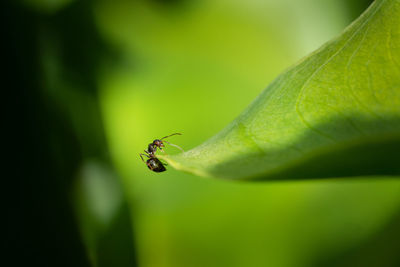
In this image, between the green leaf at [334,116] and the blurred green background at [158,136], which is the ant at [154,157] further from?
the green leaf at [334,116]

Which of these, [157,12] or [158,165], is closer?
[158,165]

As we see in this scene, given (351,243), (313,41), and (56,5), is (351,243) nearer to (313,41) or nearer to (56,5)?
(313,41)

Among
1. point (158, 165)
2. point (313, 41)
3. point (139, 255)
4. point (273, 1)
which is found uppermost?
point (273, 1)

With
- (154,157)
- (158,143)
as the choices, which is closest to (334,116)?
(154,157)

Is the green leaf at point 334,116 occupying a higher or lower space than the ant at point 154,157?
lower

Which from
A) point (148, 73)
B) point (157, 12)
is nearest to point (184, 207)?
point (148, 73)

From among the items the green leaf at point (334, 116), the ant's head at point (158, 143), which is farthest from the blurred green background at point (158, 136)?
the green leaf at point (334, 116)

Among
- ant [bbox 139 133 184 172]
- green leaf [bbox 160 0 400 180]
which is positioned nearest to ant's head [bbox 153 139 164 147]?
ant [bbox 139 133 184 172]
